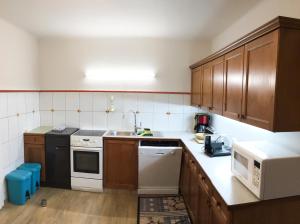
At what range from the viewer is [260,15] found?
2104 mm

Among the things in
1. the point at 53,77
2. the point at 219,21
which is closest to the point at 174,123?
the point at 219,21

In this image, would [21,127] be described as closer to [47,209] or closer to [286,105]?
[47,209]

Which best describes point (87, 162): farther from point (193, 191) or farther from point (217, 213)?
point (217, 213)

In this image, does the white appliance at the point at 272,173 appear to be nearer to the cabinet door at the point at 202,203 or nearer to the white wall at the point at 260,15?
the cabinet door at the point at 202,203

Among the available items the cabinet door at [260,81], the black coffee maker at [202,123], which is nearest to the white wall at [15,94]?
the black coffee maker at [202,123]

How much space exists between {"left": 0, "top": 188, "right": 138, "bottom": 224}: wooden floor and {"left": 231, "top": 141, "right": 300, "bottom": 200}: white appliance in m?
1.65

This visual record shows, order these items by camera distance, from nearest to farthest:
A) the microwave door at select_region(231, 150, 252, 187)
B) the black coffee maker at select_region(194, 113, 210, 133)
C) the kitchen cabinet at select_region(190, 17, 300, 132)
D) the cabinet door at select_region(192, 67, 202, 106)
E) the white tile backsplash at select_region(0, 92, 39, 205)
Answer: the kitchen cabinet at select_region(190, 17, 300, 132) < the microwave door at select_region(231, 150, 252, 187) < the white tile backsplash at select_region(0, 92, 39, 205) < the cabinet door at select_region(192, 67, 202, 106) < the black coffee maker at select_region(194, 113, 210, 133)

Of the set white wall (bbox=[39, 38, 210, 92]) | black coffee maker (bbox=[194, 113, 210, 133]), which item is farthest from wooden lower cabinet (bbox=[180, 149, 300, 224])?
white wall (bbox=[39, 38, 210, 92])

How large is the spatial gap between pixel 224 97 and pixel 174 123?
5.08ft

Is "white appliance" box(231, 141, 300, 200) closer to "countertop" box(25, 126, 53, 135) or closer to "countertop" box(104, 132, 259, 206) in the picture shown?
"countertop" box(104, 132, 259, 206)

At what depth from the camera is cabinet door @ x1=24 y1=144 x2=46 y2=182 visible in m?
3.26

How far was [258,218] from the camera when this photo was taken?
1.43m

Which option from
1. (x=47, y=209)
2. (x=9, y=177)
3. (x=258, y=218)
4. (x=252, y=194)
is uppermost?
(x=252, y=194)

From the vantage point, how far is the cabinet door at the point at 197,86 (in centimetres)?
308
